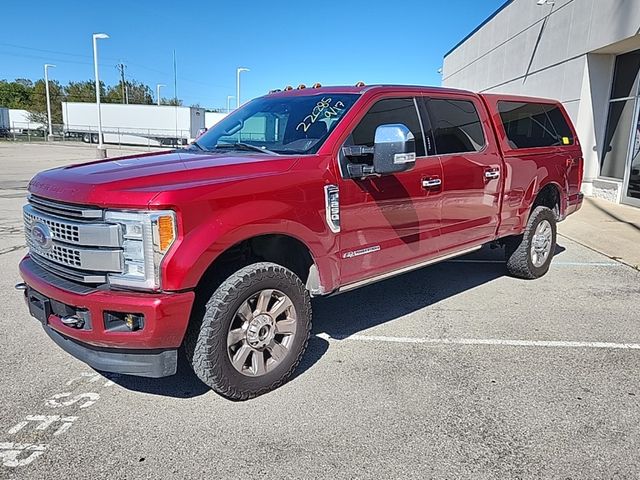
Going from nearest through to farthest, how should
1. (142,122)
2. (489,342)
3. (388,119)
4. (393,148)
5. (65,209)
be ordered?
(65,209) → (393,148) → (388,119) → (489,342) → (142,122)

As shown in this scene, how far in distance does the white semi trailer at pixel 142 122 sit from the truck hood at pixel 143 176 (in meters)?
46.6

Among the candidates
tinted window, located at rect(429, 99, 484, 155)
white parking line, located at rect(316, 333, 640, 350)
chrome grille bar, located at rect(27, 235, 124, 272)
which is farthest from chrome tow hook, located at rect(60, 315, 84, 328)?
tinted window, located at rect(429, 99, 484, 155)

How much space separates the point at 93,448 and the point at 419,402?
1.97 meters

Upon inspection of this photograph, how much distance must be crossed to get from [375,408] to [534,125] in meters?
4.27

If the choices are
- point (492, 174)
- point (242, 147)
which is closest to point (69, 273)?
point (242, 147)

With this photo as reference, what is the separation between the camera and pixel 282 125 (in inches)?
171

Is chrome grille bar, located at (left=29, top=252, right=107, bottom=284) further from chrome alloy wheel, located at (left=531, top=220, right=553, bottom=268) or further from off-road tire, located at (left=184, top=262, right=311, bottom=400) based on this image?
chrome alloy wheel, located at (left=531, top=220, right=553, bottom=268)

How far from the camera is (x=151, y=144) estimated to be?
5134cm

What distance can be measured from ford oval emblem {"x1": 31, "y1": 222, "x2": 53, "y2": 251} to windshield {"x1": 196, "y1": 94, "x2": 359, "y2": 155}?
155 centimetres

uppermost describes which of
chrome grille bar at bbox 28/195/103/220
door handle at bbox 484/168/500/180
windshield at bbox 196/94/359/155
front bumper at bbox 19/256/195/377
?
Result: windshield at bbox 196/94/359/155

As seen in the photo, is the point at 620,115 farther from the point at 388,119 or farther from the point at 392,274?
the point at 392,274

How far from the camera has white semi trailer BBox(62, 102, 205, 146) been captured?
49562 mm

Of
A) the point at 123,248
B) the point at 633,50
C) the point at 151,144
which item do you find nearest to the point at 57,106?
the point at 151,144

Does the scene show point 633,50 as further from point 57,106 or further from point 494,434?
point 57,106
